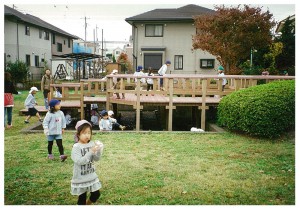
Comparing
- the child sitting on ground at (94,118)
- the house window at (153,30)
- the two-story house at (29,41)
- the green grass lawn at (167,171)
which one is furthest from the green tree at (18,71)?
the green grass lawn at (167,171)

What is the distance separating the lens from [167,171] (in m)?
4.98

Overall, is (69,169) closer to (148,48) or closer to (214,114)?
(214,114)

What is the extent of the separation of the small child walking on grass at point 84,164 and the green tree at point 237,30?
1600 cm

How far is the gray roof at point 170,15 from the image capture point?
1031 inches

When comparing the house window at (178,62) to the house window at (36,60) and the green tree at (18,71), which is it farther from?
the house window at (36,60)

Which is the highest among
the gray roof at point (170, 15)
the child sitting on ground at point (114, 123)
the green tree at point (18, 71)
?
the gray roof at point (170, 15)

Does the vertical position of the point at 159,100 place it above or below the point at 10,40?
below

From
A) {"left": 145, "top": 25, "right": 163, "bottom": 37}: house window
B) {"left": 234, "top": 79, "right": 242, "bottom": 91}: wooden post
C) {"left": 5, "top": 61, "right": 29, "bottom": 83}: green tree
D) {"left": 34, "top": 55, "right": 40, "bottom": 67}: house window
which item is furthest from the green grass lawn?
{"left": 34, "top": 55, "right": 40, "bottom": 67}: house window

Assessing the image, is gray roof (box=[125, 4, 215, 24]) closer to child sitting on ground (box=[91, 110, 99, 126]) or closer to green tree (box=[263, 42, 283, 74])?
green tree (box=[263, 42, 283, 74])

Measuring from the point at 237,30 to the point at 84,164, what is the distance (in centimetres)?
1654

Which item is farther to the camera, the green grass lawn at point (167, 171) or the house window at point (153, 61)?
the house window at point (153, 61)

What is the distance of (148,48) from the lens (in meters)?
27.2
